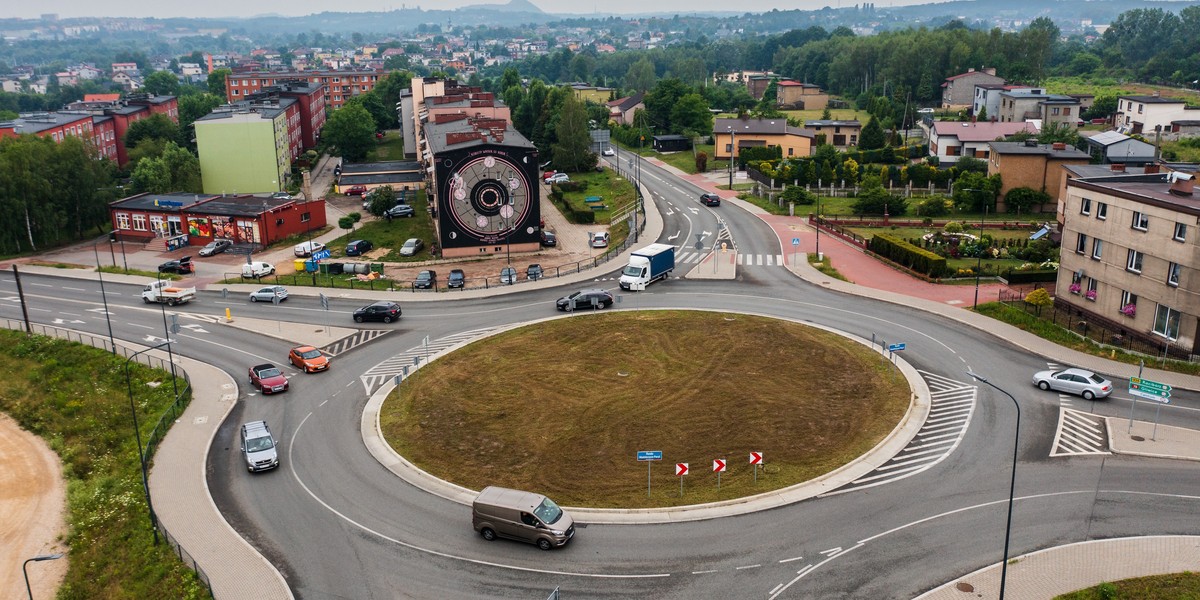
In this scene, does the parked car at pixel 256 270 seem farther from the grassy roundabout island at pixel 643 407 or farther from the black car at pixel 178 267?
the grassy roundabout island at pixel 643 407

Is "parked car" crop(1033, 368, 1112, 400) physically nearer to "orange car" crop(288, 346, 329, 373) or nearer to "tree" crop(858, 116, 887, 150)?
"orange car" crop(288, 346, 329, 373)

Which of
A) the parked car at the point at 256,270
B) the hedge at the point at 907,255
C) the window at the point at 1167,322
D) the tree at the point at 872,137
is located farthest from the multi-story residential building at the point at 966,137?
the parked car at the point at 256,270

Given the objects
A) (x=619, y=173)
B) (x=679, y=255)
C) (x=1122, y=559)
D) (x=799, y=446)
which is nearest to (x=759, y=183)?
(x=619, y=173)

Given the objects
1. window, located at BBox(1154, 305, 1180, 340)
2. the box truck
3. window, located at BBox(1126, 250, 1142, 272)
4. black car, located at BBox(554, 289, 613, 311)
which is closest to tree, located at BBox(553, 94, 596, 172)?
the box truck

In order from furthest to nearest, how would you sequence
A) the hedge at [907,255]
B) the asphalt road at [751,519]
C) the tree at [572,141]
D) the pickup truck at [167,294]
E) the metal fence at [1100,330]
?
the tree at [572,141], the pickup truck at [167,294], the hedge at [907,255], the metal fence at [1100,330], the asphalt road at [751,519]

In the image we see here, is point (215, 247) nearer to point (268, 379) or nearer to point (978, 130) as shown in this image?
point (268, 379)
